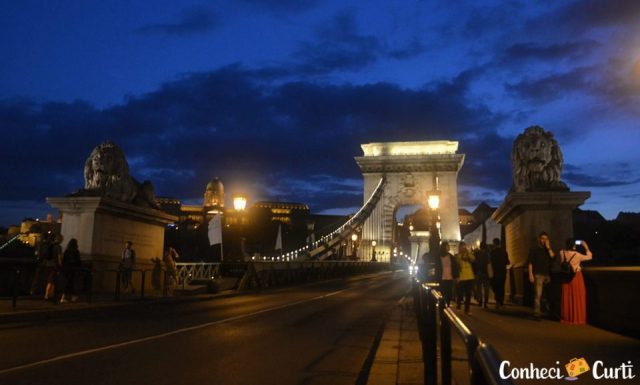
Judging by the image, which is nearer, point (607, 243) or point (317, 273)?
point (317, 273)

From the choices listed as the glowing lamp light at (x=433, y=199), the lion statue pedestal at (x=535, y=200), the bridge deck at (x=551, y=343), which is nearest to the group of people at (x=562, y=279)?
the bridge deck at (x=551, y=343)

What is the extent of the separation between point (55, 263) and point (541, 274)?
34.8ft

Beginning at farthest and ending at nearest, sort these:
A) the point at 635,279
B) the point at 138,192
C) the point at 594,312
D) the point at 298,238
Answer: the point at 298,238, the point at 138,192, the point at 594,312, the point at 635,279

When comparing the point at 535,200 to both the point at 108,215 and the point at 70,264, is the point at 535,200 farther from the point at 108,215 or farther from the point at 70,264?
the point at 108,215

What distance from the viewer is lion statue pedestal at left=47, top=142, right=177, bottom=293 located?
1697cm

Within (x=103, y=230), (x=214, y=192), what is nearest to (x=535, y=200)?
(x=103, y=230)

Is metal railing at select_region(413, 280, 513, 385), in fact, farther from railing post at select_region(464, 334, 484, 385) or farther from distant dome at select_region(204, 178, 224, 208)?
distant dome at select_region(204, 178, 224, 208)

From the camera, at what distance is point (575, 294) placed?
10.6 meters

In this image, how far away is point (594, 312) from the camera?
34.4ft

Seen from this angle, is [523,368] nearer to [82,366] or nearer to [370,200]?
[82,366]

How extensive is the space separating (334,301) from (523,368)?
41.6 ft

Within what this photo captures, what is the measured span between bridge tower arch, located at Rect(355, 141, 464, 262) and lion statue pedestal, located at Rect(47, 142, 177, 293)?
62.1 metres

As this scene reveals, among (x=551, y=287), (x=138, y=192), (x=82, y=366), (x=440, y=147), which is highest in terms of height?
(x=440, y=147)

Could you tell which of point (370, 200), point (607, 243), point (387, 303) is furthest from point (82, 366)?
point (370, 200)
